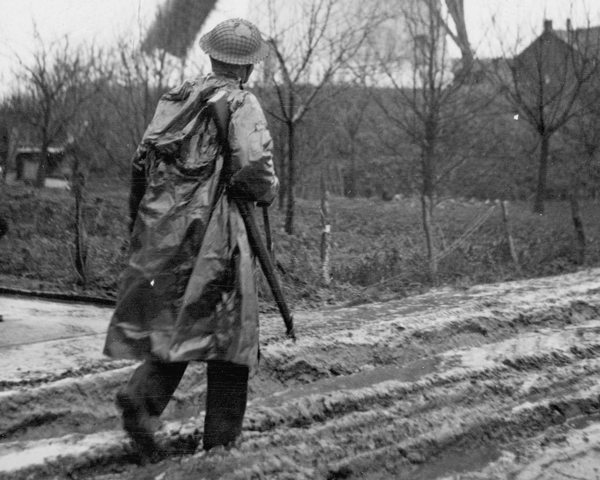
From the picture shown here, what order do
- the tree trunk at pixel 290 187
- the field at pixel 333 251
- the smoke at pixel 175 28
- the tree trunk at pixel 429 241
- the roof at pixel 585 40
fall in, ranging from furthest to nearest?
the roof at pixel 585 40, the tree trunk at pixel 290 187, the tree trunk at pixel 429 241, the smoke at pixel 175 28, the field at pixel 333 251

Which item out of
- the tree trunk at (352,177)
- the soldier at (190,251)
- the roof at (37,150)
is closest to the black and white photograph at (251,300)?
the soldier at (190,251)

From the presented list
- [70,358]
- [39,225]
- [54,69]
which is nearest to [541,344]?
[70,358]

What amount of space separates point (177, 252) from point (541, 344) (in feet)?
11.3

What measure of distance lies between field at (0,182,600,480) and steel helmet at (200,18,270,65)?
1.64 m

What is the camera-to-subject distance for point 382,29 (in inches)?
541

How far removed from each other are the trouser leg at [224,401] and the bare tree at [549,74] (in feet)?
45.6

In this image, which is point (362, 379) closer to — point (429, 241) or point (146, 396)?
point (146, 396)

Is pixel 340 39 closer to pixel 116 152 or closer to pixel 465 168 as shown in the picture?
pixel 116 152

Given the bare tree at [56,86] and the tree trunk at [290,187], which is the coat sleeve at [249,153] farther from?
the tree trunk at [290,187]

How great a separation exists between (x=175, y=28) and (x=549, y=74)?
10.5 m

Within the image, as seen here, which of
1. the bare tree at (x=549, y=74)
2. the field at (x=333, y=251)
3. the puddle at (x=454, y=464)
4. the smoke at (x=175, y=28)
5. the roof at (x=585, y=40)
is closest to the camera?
the puddle at (x=454, y=464)

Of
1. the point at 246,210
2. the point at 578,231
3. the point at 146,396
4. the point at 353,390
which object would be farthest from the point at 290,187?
the point at 146,396

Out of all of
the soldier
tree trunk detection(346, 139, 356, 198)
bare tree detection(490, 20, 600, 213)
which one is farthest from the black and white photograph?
tree trunk detection(346, 139, 356, 198)

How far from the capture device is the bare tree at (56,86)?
1116 centimetres
